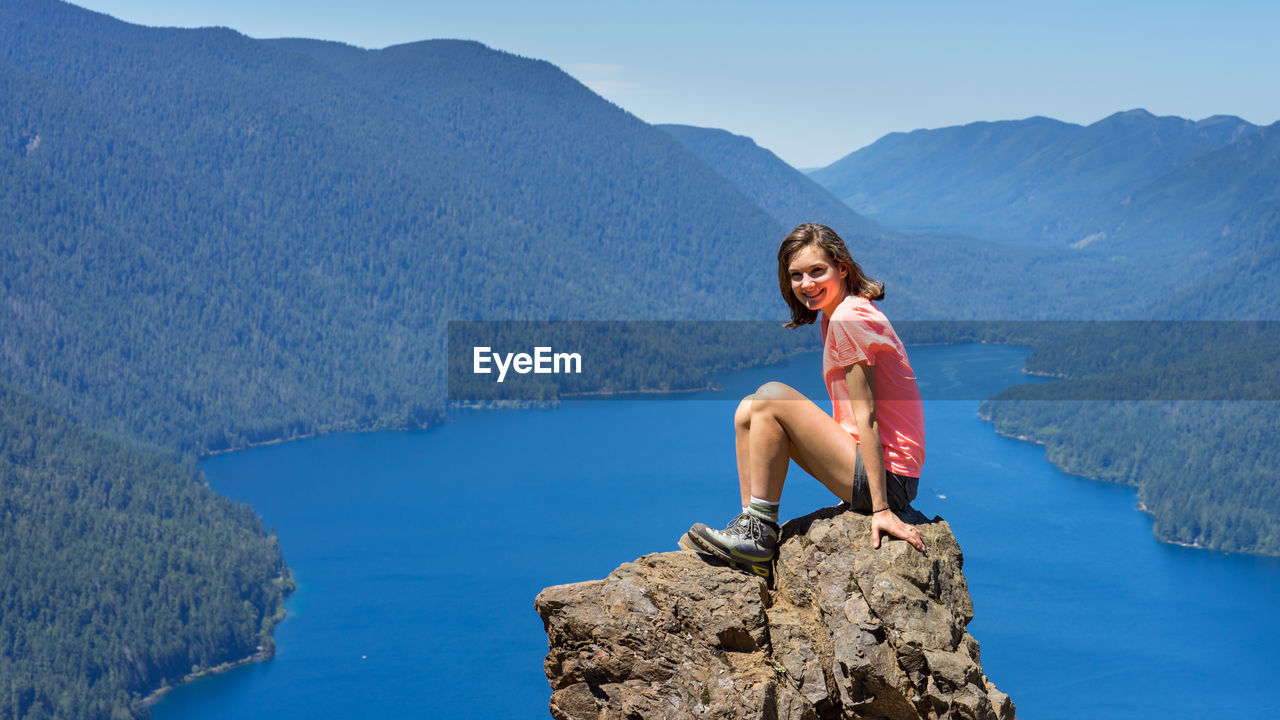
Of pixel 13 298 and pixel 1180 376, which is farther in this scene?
pixel 13 298

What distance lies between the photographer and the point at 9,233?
18475 cm

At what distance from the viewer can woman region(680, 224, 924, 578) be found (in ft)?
23.1

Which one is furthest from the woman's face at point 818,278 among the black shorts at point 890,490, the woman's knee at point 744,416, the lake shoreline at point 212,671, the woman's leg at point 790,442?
the lake shoreline at point 212,671

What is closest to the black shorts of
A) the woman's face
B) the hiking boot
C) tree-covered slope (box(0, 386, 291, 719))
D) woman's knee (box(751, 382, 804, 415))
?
the hiking boot

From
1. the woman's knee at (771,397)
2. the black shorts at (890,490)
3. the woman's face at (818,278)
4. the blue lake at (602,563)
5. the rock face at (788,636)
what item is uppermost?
the woman's face at (818,278)

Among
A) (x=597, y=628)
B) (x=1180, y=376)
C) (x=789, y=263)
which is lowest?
(x=1180, y=376)

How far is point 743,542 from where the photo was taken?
7.39 m

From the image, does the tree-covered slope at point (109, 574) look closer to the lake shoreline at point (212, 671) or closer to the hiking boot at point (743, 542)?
the lake shoreline at point (212, 671)

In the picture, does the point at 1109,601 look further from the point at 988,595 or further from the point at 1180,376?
the point at 1180,376

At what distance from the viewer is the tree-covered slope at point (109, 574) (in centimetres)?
9375

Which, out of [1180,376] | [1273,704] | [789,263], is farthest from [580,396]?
[789,263]

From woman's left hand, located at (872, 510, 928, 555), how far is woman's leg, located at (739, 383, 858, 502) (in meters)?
0.26

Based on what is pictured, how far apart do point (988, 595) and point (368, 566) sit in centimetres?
5711

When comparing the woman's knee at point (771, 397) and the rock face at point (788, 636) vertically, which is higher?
the woman's knee at point (771, 397)
